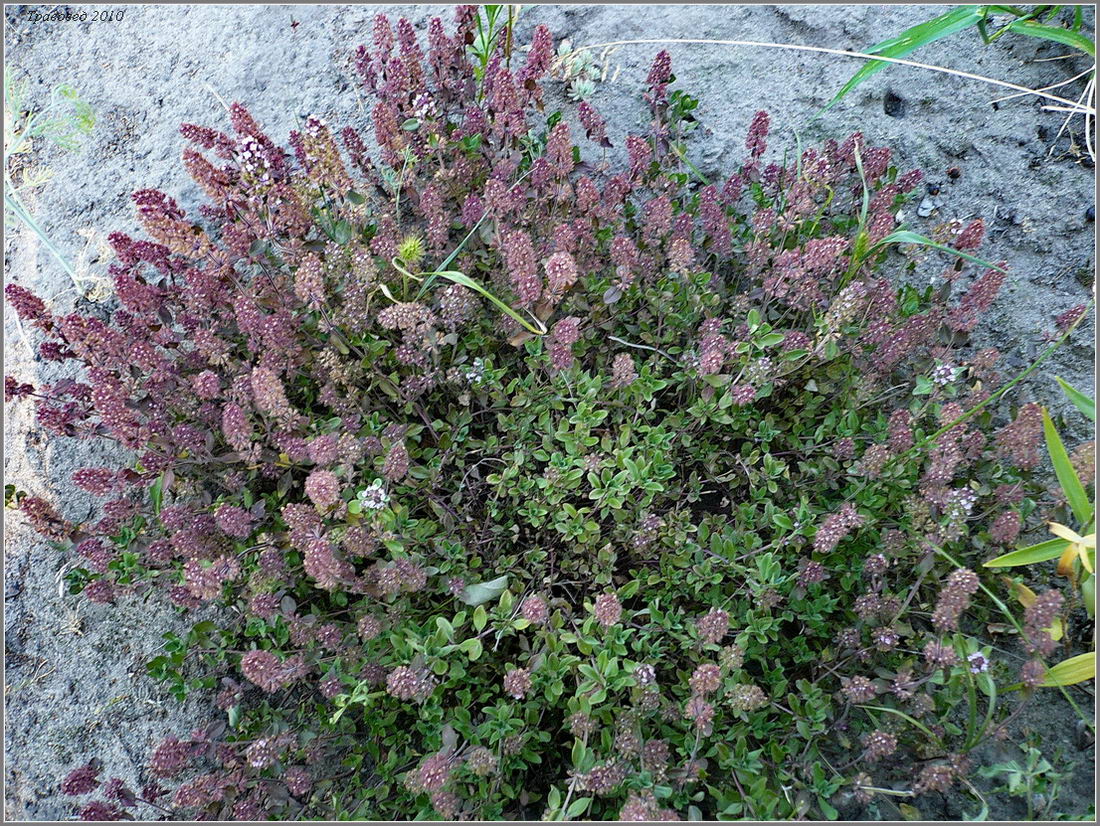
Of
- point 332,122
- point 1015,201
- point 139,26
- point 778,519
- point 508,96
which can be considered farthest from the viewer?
point 139,26

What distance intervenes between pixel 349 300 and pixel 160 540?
0.86 metres

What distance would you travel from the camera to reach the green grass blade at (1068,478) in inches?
74.7

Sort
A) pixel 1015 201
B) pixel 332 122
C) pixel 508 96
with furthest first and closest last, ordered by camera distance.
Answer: pixel 332 122
pixel 1015 201
pixel 508 96

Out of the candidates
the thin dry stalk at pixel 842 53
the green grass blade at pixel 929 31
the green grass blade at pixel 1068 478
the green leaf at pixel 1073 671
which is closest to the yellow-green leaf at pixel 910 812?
the green leaf at pixel 1073 671

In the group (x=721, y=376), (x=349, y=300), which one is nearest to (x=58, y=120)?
(x=349, y=300)

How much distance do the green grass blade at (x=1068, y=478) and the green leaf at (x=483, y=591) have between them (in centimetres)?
145

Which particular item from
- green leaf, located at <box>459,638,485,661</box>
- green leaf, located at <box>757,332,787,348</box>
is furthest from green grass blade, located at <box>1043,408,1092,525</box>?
green leaf, located at <box>459,638,485,661</box>

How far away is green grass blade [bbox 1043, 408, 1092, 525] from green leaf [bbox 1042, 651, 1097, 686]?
332mm

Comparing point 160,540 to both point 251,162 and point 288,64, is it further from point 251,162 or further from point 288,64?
point 288,64

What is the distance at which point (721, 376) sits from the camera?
2.24 meters

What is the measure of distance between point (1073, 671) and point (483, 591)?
1499 mm

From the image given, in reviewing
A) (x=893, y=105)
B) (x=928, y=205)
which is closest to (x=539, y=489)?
(x=928, y=205)

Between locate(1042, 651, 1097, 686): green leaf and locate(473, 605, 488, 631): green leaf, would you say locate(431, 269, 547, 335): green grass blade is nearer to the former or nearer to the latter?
locate(473, 605, 488, 631): green leaf

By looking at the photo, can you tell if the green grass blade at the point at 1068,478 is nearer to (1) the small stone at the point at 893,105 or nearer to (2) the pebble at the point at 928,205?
(2) the pebble at the point at 928,205
